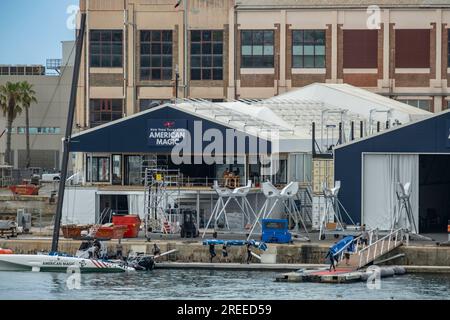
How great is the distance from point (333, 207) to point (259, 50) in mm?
36566

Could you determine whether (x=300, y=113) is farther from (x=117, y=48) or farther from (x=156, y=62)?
(x=117, y=48)

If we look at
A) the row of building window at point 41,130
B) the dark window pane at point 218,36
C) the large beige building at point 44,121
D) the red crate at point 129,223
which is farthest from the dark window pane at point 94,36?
the red crate at point 129,223

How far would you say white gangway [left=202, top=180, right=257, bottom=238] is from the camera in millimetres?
76500

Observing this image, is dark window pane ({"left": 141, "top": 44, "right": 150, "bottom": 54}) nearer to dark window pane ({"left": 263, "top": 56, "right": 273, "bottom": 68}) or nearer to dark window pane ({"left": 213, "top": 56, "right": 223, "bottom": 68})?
Result: dark window pane ({"left": 213, "top": 56, "right": 223, "bottom": 68})

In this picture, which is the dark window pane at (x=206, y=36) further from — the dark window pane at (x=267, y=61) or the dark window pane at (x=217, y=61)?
the dark window pane at (x=267, y=61)

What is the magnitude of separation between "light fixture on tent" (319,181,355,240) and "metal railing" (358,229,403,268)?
12.0 feet

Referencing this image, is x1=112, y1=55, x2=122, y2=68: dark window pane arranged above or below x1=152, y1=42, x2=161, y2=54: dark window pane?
below

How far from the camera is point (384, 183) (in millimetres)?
75500

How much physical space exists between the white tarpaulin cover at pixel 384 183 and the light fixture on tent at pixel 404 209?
0.60 m

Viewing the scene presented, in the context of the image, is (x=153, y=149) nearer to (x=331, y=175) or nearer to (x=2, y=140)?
(x=331, y=175)

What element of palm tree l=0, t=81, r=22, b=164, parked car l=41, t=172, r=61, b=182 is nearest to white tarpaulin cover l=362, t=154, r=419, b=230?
parked car l=41, t=172, r=61, b=182

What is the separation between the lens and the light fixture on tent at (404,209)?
72562 millimetres

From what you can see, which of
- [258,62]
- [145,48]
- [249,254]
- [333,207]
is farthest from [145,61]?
[249,254]
